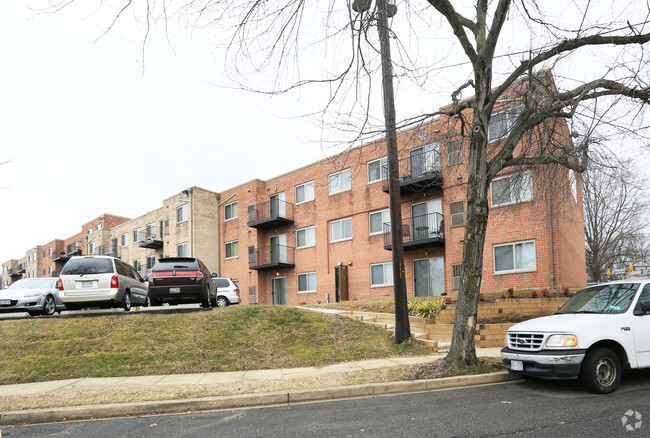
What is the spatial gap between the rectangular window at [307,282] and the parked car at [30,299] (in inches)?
590

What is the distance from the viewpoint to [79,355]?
33.4 feet

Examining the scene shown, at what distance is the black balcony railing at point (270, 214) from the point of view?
30.2 meters

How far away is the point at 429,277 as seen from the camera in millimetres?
22859

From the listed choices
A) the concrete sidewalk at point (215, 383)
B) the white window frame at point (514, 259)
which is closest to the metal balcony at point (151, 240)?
the white window frame at point (514, 259)

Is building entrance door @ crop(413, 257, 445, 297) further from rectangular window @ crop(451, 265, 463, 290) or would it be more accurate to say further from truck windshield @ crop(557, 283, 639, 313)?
truck windshield @ crop(557, 283, 639, 313)

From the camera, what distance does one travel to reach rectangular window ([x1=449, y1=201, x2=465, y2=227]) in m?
21.3

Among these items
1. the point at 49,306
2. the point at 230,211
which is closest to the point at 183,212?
the point at 230,211

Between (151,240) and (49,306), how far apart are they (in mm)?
26027

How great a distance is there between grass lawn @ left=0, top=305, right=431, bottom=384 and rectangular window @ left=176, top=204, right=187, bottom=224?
2483 cm

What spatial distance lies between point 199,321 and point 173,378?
3503 mm

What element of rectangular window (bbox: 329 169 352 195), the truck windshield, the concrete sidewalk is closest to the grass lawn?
the concrete sidewalk

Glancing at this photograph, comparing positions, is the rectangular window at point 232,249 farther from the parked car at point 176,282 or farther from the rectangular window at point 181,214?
the parked car at point 176,282

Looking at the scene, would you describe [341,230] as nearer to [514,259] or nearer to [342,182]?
[342,182]

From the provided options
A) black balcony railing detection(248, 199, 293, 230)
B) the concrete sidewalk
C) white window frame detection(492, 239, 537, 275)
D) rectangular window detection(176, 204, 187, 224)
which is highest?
rectangular window detection(176, 204, 187, 224)
